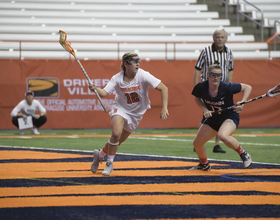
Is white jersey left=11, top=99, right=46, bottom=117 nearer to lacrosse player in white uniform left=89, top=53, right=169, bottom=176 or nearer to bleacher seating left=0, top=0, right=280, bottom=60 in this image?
bleacher seating left=0, top=0, right=280, bottom=60

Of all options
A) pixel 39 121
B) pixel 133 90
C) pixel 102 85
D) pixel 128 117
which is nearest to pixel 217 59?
pixel 133 90

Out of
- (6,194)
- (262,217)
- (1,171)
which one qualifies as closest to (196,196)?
(262,217)

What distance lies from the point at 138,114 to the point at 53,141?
18.2 feet

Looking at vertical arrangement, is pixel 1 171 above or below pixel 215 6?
below

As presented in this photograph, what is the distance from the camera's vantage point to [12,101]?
1487cm

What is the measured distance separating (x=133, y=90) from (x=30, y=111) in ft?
27.9

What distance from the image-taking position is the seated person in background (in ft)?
44.9

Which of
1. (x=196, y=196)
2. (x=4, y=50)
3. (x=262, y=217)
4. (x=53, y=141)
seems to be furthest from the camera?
(x=4, y=50)

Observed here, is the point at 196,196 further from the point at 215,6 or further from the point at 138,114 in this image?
the point at 215,6

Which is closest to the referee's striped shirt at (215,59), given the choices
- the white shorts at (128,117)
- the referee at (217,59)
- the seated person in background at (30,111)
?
the referee at (217,59)

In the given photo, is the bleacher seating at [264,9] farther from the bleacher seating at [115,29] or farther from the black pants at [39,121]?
the black pants at [39,121]

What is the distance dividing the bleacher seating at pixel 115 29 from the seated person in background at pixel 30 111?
3.53m

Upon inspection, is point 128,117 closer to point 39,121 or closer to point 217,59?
point 217,59

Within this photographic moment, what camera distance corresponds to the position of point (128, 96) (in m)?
6.07
